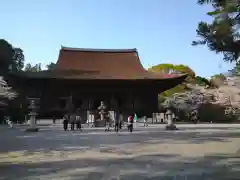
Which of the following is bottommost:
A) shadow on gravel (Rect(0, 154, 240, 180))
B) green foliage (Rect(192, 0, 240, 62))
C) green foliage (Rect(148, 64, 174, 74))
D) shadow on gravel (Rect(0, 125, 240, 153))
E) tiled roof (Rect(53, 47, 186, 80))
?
shadow on gravel (Rect(0, 154, 240, 180))

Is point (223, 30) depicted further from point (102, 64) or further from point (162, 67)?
point (162, 67)

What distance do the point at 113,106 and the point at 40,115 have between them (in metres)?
7.53

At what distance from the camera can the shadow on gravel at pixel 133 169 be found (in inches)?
262

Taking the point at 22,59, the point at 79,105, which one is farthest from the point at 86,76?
the point at 22,59

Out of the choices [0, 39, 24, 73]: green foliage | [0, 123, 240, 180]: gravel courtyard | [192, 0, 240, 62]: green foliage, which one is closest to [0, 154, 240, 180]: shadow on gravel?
[0, 123, 240, 180]: gravel courtyard

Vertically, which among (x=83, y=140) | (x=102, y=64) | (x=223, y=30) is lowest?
(x=83, y=140)

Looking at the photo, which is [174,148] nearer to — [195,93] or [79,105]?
[79,105]

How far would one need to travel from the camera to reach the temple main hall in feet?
104

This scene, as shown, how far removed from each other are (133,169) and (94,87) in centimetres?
2620

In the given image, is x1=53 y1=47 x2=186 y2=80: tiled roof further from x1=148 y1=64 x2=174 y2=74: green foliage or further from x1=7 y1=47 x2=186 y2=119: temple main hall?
x1=148 y1=64 x2=174 y2=74: green foliage

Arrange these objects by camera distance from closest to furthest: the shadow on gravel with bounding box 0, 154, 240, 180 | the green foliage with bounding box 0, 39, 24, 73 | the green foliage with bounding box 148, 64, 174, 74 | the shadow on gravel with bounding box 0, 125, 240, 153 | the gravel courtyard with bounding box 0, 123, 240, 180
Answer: the shadow on gravel with bounding box 0, 154, 240, 180 → the gravel courtyard with bounding box 0, 123, 240, 180 → the shadow on gravel with bounding box 0, 125, 240, 153 → the green foliage with bounding box 0, 39, 24, 73 → the green foliage with bounding box 148, 64, 174, 74

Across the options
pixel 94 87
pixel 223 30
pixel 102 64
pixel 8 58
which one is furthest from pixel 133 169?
pixel 8 58

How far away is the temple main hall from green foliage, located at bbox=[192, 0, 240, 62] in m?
22.7

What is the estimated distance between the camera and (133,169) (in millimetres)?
7426
